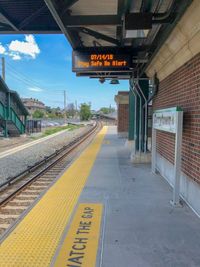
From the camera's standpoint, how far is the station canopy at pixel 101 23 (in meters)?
5.59

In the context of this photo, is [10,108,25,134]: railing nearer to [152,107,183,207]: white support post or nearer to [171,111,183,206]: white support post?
[152,107,183,207]: white support post

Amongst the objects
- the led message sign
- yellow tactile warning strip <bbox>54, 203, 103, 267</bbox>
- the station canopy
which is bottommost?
yellow tactile warning strip <bbox>54, 203, 103, 267</bbox>

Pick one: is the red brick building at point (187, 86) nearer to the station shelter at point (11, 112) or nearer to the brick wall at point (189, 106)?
the brick wall at point (189, 106)

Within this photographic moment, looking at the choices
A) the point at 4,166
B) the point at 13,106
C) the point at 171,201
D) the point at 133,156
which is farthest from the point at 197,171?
the point at 13,106

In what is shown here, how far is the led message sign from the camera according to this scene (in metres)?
7.86

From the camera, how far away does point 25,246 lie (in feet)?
13.0

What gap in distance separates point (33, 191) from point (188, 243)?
4.70 metres

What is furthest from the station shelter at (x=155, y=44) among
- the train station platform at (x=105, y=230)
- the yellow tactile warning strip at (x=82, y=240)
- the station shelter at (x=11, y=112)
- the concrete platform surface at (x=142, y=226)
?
the station shelter at (x=11, y=112)

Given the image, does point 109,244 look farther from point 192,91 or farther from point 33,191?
point 33,191

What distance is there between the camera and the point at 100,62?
7.89 m

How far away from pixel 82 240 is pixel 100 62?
5.10 meters

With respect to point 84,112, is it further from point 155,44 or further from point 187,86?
point 187,86

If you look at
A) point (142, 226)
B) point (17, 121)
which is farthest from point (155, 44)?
point (17, 121)

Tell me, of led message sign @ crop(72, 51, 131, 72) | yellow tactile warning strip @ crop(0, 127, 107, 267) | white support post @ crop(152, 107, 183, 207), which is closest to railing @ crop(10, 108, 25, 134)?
led message sign @ crop(72, 51, 131, 72)
